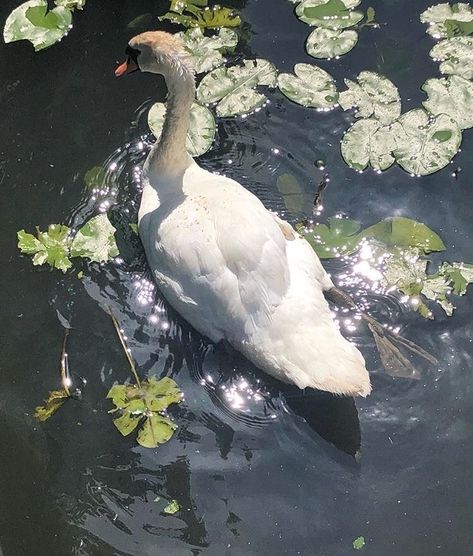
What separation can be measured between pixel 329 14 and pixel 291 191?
1337 millimetres

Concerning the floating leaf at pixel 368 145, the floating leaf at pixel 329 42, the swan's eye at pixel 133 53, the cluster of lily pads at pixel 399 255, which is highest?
the swan's eye at pixel 133 53

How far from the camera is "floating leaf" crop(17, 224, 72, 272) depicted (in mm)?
4641

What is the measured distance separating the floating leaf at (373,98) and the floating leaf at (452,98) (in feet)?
0.62

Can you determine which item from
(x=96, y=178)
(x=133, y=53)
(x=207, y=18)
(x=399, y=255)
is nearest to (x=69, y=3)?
(x=207, y=18)

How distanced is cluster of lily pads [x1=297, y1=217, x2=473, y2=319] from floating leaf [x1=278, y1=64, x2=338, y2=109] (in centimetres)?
84

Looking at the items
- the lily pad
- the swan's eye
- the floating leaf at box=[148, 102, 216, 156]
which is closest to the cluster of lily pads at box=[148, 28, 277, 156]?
the floating leaf at box=[148, 102, 216, 156]

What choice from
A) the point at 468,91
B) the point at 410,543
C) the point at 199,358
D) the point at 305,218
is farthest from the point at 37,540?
the point at 468,91

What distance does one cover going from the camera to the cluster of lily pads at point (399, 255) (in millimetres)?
4477

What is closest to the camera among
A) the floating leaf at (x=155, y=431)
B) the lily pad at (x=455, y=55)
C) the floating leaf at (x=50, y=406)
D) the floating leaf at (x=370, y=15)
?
the floating leaf at (x=155, y=431)

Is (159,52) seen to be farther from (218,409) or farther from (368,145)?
(218,409)

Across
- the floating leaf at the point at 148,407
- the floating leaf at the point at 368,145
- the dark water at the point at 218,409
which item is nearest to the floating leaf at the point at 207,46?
the dark water at the point at 218,409

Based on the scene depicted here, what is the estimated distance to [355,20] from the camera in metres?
5.43

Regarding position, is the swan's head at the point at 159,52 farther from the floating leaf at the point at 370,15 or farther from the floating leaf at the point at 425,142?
the floating leaf at the point at 370,15

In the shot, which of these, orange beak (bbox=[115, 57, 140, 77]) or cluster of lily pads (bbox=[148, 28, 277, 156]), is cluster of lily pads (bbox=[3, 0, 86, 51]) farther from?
orange beak (bbox=[115, 57, 140, 77])
